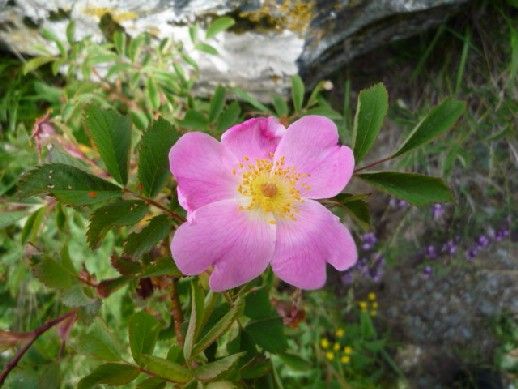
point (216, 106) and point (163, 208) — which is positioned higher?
point (163, 208)

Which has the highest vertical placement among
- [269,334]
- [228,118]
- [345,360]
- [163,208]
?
[163,208]

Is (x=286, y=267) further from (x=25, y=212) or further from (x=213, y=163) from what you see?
(x=25, y=212)

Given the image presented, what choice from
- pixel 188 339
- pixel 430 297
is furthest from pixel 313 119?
pixel 430 297

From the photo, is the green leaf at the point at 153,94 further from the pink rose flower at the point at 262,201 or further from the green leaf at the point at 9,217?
the pink rose flower at the point at 262,201

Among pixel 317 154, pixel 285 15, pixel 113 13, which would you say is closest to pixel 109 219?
pixel 317 154

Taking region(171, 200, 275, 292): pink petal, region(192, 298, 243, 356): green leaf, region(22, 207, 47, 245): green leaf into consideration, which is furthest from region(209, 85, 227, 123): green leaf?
region(192, 298, 243, 356): green leaf

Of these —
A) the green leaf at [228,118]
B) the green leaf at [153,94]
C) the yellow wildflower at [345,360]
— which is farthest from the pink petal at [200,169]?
the yellow wildflower at [345,360]

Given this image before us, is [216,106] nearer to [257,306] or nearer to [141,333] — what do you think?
[257,306]
